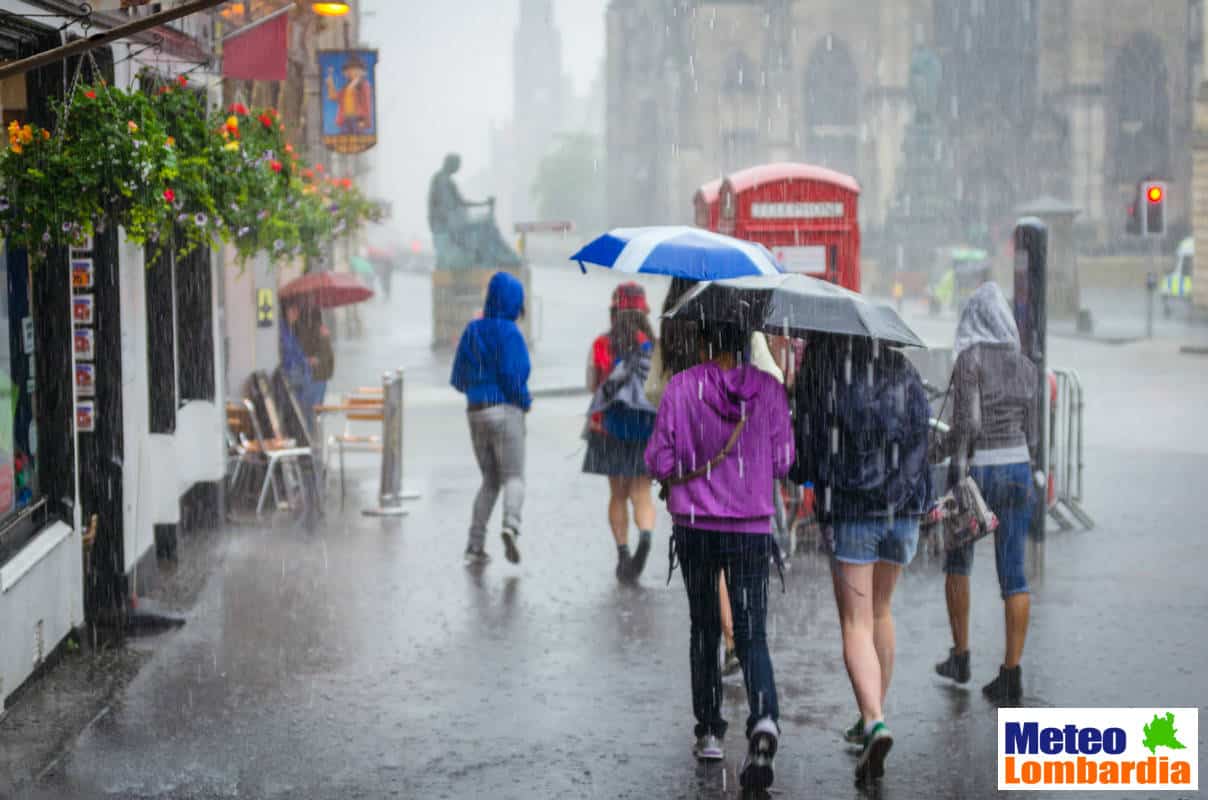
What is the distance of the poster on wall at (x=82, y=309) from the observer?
9422mm

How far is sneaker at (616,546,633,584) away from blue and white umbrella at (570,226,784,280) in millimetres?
3503

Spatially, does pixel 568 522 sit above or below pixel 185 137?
below

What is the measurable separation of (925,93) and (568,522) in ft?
179

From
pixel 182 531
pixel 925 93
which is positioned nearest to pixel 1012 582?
pixel 182 531

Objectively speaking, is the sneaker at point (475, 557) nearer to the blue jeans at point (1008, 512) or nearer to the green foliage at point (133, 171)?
the green foliage at point (133, 171)

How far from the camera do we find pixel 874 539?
6922 mm

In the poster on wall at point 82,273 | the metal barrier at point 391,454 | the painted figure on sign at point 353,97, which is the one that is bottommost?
the metal barrier at point 391,454

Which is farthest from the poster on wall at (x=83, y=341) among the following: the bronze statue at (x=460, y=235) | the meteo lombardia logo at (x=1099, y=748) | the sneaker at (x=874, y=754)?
the bronze statue at (x=460, y=235)

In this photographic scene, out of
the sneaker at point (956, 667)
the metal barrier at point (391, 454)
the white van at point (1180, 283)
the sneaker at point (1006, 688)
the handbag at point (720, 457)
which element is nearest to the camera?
the handbag at point (720, 457)

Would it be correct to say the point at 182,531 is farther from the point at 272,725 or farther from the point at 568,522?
the point at 272,725

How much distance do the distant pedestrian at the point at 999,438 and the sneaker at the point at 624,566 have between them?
308 centimetres

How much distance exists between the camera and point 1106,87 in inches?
2542

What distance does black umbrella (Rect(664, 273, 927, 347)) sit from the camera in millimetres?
6758

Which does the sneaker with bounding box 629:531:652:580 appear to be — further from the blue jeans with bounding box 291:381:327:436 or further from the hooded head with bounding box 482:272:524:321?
the blue jeans with bounding box 291:381:327:436
